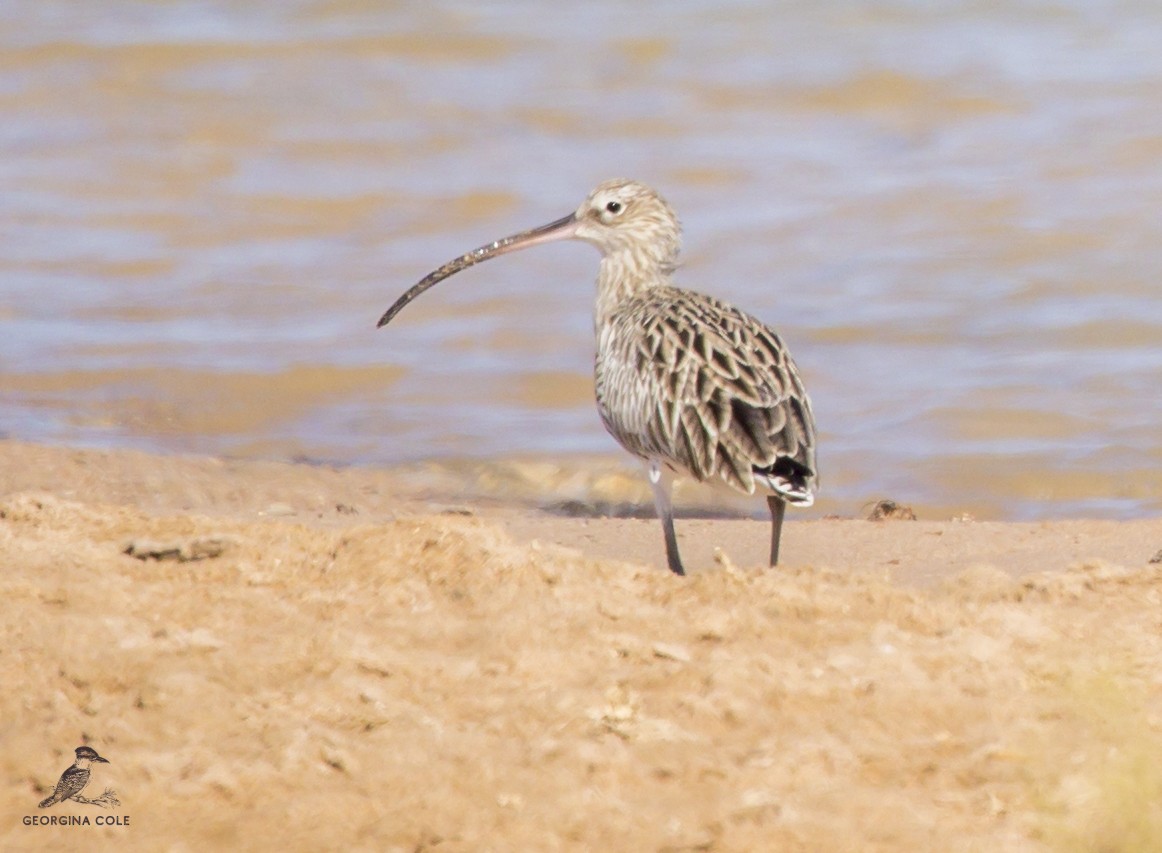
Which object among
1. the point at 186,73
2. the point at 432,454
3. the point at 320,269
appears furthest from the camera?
the point at 186,73

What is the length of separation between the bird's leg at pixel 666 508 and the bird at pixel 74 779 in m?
2.83

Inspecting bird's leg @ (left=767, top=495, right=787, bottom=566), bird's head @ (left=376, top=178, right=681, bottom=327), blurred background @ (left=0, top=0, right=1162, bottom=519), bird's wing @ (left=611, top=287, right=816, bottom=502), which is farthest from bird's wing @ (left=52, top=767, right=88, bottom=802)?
blurred background @ (left=0, top=0, right=1162, bottom=519)

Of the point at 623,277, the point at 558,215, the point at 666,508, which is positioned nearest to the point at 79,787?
the point at 666,508

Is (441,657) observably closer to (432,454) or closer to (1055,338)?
(432,454)

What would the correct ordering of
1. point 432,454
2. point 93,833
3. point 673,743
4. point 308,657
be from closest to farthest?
point 93,833, point 673,743, point 308,657, point 432,454

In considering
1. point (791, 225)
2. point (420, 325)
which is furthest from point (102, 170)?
point (791, 225)

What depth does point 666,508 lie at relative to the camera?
7.09m

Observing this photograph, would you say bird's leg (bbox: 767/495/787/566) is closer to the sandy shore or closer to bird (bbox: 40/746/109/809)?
the sandy shore

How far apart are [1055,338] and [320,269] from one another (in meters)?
4.75

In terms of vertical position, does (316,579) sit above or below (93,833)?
above

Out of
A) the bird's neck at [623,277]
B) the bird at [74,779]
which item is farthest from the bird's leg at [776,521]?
the bird at [74,779]

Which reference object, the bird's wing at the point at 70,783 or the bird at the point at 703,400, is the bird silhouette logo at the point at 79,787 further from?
the bird at the point at 703,400

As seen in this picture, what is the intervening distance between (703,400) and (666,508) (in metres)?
0.42

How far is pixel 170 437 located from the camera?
1023cm
